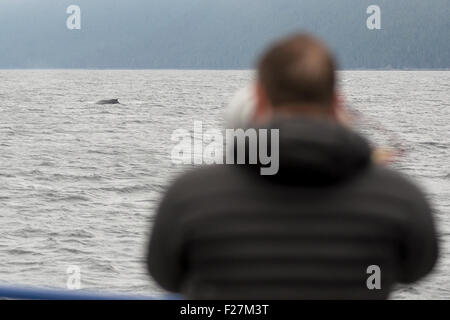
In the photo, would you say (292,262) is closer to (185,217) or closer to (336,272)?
(336,272)

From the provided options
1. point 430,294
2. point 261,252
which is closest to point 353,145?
point 261,252

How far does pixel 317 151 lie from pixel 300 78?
20 cm

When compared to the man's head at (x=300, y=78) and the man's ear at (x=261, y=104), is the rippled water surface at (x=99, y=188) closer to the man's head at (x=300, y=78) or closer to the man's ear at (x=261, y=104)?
the man's head at (x=300, y=78)

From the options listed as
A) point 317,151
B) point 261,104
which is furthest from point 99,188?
point 317,151

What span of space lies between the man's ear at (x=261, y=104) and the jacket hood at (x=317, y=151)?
0.09m

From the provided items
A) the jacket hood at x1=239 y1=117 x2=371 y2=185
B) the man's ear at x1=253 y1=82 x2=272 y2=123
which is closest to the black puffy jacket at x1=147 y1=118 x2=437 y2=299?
the jacket hood at x1=239 y1=117 x2=371 y2=185

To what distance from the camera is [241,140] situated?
2.10 meters

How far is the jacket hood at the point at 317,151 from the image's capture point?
2.01 meters

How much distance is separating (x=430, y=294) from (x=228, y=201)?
1525 cm

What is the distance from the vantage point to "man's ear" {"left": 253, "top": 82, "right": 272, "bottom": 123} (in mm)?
2134

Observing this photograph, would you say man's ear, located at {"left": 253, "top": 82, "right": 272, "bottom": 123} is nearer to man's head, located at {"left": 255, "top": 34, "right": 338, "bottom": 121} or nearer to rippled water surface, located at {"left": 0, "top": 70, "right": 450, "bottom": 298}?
man's head, located at {"left": 255, "top": 34, "right": 338, "bottom": 121}

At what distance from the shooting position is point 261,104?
7.09 feet

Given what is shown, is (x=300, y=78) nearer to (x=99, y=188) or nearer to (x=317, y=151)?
(x=317, y=151)

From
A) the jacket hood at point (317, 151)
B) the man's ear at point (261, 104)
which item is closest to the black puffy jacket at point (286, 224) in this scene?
the jacket hood at point (317, 151)
